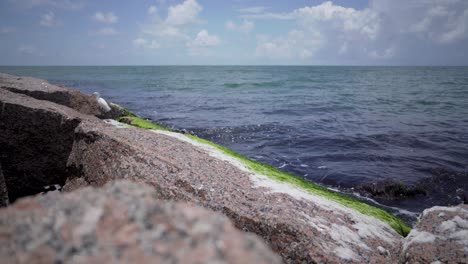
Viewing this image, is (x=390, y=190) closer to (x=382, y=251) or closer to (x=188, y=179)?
(x=382, y=251)

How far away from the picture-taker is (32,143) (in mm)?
6832

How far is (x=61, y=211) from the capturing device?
1427 mm

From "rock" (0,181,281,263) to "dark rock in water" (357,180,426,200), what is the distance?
31.4 ft

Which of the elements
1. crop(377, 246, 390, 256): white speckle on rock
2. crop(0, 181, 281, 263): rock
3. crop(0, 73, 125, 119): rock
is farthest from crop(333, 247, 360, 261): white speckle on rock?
crop(0, 73, 125, 119): rock

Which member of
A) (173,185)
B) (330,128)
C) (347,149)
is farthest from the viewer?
(330,128)

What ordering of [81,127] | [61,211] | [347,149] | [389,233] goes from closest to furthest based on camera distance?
[61,211], [389,233], [81,127], [347,149]

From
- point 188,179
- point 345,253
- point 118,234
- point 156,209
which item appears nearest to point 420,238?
point 345,253

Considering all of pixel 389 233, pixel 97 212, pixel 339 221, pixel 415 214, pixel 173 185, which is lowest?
pixel 415 214

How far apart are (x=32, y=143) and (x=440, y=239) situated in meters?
7.94

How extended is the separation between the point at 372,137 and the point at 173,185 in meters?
13.8

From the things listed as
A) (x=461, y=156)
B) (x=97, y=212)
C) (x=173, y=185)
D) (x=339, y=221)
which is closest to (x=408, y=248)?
(x=339, y=221)

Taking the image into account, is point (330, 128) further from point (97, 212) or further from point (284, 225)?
point (97, 212)

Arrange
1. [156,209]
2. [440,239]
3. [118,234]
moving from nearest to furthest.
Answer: [118,234]
[156,209]
[440,239]

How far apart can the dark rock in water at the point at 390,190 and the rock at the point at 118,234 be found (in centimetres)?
958
